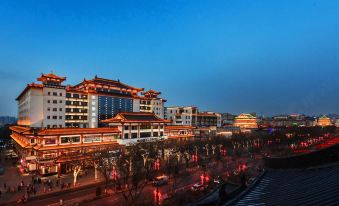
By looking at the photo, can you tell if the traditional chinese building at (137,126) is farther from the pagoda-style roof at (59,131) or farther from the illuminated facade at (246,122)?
the illuminated facade at (246,122)

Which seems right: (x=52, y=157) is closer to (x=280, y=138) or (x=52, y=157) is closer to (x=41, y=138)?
(x=41, y=138)

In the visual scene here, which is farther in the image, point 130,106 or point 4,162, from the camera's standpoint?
point 130,106

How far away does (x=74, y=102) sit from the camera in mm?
58094

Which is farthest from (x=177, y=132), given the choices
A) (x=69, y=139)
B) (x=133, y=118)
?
(x=69, y=139)

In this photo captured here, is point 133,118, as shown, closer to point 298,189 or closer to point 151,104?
point 151,104

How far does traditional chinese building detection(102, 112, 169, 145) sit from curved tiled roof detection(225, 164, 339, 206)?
130 ft

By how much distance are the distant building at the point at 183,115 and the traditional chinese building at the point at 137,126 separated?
3846cm

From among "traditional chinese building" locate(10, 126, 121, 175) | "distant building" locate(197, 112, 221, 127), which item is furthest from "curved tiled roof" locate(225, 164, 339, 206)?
"distant building" locate(197, 112, 221, 127)

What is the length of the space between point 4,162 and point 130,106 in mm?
34772

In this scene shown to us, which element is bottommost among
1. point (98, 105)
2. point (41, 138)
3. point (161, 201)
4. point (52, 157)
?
point (161, 201)

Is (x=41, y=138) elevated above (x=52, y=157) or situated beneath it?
elevated above

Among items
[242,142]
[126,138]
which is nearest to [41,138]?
[126,138]

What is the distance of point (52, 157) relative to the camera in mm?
35281

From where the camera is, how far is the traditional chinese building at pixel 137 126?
4769 cm
